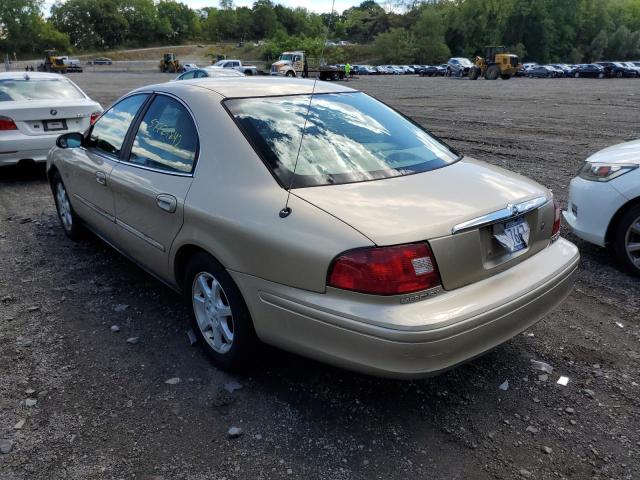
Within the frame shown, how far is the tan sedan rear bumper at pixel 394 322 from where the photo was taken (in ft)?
7.75

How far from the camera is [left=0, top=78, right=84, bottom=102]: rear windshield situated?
316 inches

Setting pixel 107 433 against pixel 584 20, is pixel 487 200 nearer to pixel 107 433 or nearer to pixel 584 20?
pixel 107 433

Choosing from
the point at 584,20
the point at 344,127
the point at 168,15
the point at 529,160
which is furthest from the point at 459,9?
the point at 344,127

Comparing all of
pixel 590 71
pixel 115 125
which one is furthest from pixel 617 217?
pixel 590 71

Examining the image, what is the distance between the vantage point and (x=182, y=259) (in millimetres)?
3381

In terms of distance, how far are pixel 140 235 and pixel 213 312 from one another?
37.1 inches

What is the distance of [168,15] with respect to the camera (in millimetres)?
A: 153875

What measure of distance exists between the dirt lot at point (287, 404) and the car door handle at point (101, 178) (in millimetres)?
864

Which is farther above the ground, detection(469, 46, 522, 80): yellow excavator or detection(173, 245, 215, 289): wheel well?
detection(173, 245, 215, 289): wheel well

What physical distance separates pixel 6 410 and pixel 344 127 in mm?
2477

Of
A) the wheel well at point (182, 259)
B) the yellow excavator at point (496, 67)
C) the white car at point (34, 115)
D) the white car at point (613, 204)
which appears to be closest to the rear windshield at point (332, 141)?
the wheel well at point (182, 259)

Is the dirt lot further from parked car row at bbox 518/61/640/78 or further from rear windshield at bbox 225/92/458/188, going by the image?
parked car row at bbox 518/61/640/78

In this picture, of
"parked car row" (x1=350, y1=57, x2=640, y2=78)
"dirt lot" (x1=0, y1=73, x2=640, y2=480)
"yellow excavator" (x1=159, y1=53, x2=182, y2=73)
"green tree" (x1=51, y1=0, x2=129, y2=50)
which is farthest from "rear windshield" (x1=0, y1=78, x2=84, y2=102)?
"green tree" (x1=51, y1=0, x2=129, y2=50)

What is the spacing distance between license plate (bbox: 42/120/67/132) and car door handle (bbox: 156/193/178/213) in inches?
214
